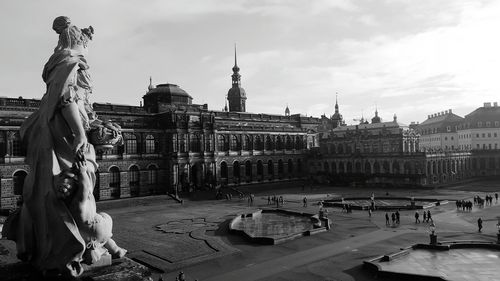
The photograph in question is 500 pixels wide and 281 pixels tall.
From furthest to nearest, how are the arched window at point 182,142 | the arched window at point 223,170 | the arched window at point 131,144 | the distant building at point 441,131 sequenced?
1. the distant building at point 441,131
2. the arched window at point 223,170
3. the arched window at point 182,142
4. the arched window at point 131,144

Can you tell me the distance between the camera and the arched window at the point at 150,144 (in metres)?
55.9

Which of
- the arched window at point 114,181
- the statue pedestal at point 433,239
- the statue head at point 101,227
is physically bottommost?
the statue pedestal at point 433,239

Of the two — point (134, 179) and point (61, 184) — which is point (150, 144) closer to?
point (134, 179)

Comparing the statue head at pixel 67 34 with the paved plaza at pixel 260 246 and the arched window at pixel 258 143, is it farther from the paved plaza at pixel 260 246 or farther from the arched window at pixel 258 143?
the arched window at pixel 258 143

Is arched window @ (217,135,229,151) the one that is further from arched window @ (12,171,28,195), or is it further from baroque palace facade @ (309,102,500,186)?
arched window @ (12,171,28,195)

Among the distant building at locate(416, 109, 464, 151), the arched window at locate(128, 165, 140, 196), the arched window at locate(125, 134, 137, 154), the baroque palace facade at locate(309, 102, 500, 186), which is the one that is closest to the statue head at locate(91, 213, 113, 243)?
the arched window at locate(125, 134, 137, 154)

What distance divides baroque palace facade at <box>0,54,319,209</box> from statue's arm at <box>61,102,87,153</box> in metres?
44.0

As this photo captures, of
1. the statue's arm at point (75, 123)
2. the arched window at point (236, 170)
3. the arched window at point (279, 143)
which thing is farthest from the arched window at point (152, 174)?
the statue's arm at point (75, 123)

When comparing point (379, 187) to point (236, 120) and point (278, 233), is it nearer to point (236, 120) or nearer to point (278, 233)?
point (236, 120)

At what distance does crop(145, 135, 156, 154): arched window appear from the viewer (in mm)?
55875

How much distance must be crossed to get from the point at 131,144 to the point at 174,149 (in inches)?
248

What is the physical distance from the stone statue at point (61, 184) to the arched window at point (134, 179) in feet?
163

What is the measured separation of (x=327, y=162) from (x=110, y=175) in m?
43.8

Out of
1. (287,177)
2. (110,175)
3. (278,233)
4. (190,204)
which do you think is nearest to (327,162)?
(287,177)
